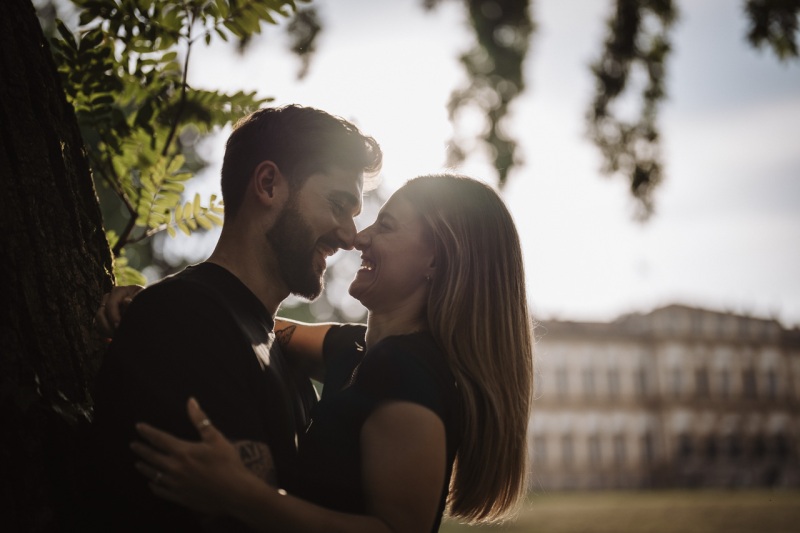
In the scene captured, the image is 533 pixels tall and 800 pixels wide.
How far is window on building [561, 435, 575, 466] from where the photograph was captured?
57.7 metres

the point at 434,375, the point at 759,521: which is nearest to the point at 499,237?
the point at 434,375

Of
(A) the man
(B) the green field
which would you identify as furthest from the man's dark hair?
(B) the green field

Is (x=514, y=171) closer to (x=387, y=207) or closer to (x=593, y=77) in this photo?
(x=593, y=77)

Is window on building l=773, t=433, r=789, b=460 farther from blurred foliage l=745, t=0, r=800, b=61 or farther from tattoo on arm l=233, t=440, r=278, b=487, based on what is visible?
tattoo on arm l=233, t=440, r=278, b=487

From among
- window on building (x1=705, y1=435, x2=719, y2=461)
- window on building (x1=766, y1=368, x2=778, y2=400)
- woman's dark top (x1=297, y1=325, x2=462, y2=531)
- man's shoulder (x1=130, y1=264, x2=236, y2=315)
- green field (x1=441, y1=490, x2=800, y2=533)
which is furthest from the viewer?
window on building (x1=766, y1=368, x2=778, y2=400)

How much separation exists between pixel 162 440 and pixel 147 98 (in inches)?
58.0

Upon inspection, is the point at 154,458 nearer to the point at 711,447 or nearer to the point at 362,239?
the point at 362,239

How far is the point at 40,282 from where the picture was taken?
6.12 feet

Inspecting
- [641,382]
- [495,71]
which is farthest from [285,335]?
[641,382]

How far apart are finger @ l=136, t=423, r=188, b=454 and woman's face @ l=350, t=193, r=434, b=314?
1092mm

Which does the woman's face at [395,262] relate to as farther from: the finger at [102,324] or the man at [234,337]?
the finger at [102,324]

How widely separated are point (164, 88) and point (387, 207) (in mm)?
910

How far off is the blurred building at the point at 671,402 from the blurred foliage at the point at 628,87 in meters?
54.4

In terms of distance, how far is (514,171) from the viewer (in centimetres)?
351
